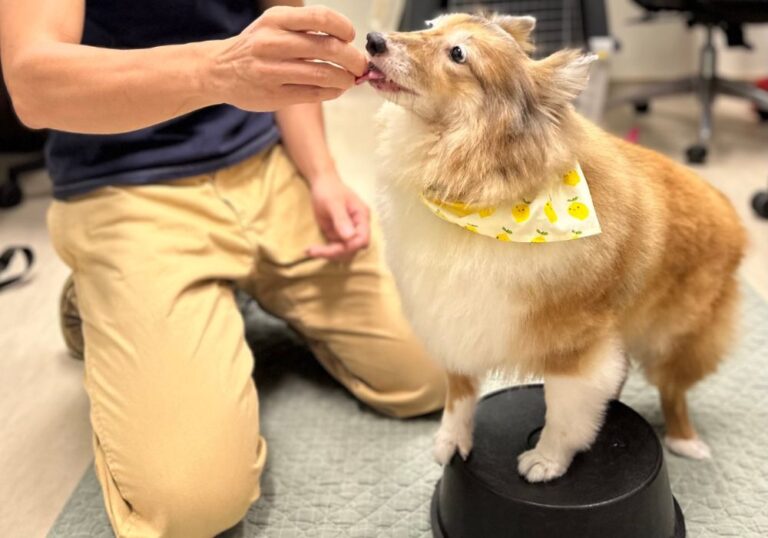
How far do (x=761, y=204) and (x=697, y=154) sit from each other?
1.66 feet

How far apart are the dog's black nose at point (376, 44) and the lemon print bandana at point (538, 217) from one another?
0.20m

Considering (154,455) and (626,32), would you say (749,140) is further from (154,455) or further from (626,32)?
(154,455)

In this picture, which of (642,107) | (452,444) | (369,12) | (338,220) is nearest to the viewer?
(452,444)

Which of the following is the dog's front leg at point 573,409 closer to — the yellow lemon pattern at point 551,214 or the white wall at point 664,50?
the yellow lemon pattern at point 551,214

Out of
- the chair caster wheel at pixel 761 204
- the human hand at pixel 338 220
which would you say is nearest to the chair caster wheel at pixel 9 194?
the human hand at pixel 338 220

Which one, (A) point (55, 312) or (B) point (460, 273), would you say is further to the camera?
(A) point (55, 312)

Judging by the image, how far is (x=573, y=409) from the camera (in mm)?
1021

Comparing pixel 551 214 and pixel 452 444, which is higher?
pixel 551 214

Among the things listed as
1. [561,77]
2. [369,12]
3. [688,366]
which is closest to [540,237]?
[561,77]

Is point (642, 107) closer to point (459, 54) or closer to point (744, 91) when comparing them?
point (744, 91)

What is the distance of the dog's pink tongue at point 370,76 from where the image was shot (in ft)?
2.96

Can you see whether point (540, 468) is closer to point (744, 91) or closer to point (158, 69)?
point (158, 69)

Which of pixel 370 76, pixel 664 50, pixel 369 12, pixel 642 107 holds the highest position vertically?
pixel 370 76

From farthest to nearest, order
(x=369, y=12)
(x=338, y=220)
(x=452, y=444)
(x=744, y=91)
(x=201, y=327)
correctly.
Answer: (x=744, y=91), (x=369, y=12), (x=338, y=220), (x=201, y=327), (x=452, y=444)
